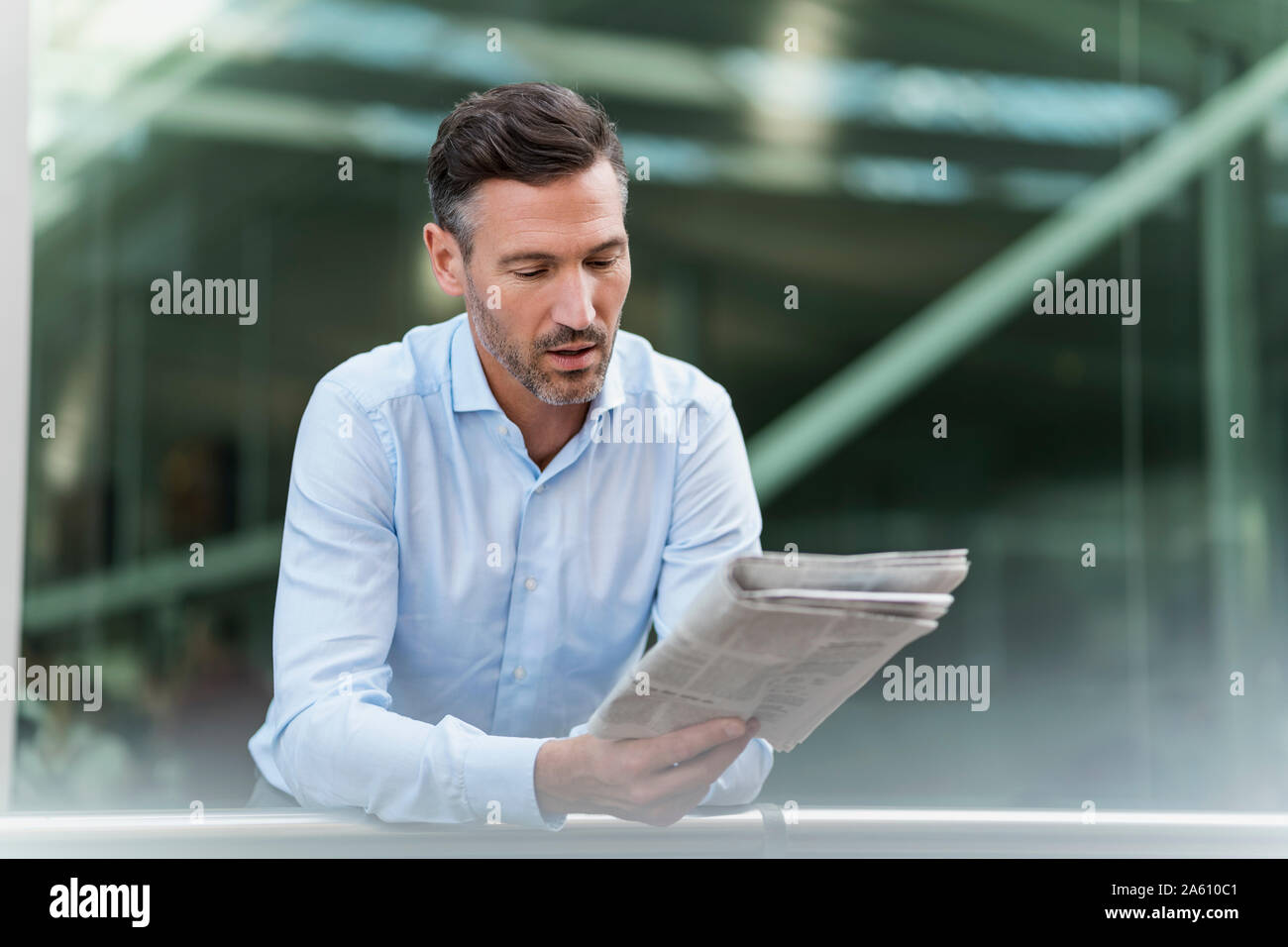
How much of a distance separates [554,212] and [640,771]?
2.40 ft

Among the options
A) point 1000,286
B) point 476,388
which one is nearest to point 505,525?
point 476,388

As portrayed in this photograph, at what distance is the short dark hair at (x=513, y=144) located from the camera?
4.75ft

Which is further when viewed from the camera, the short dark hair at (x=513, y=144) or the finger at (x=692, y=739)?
the short dark hair at (x=513, y=144)

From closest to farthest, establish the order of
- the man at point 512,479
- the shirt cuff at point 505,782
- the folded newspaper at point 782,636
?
the folded newspaper at point 782,636 → the shirt cuff at point 505,782 → the man at point 512,479

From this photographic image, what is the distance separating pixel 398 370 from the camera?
1.53 metres

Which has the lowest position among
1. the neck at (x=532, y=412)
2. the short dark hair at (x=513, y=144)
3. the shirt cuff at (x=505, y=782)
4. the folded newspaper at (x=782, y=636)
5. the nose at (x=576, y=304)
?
the shirt cuff at (x=505, y=782)

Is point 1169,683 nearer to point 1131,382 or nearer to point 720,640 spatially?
point 1131,382

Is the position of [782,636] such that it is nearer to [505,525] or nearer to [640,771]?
[640,771]

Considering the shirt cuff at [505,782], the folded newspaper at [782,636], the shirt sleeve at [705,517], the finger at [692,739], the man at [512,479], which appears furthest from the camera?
the shirt sleeve at [705,517]

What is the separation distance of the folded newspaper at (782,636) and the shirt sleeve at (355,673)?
0.71 feet

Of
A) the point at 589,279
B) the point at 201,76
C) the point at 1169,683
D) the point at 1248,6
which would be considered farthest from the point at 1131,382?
the point at 201,76

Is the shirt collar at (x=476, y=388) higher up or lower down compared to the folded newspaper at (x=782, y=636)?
higher up

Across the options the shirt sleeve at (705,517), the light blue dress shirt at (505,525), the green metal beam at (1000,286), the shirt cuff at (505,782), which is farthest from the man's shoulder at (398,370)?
the green metal beam at (1000,286)

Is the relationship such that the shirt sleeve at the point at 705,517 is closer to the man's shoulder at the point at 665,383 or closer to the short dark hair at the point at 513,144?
the man's shoulder at the point at 665,383
